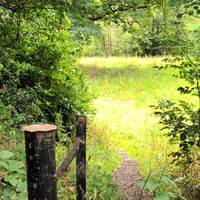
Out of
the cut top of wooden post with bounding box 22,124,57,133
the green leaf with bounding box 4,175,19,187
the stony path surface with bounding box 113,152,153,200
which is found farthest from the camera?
the stony path surface with bounding box 113,152,153,200

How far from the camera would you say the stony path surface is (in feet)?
20.9

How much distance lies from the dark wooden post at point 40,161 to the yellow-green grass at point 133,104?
11.5 ft

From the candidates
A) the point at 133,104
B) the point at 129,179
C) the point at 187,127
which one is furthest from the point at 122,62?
the point at 187,127

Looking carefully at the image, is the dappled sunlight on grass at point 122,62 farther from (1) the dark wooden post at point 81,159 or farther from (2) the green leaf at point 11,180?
(2) the green leaf at point 11,180

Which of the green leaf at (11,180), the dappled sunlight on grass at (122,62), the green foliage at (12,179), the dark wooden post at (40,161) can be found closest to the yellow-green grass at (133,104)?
the dappled sunlight on grass at (122,62)

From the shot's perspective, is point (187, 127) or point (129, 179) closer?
point (187, 127)

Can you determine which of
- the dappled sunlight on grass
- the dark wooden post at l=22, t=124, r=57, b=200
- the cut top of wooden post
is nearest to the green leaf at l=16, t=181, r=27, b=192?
the dark wooden post at l=22, t=124, r=57, b=200

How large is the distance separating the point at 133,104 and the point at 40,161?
13.2 m

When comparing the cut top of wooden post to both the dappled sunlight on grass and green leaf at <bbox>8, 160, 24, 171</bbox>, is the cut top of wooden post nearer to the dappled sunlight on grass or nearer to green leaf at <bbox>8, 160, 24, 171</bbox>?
green leaf at <bbox>8, 160, 24, 171</bbox>

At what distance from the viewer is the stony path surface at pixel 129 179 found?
20.9ft

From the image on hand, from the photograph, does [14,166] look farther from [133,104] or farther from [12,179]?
[133,104]

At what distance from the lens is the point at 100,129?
10578 mm

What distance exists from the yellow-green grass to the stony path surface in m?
0.17

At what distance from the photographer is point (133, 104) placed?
15.8 m
